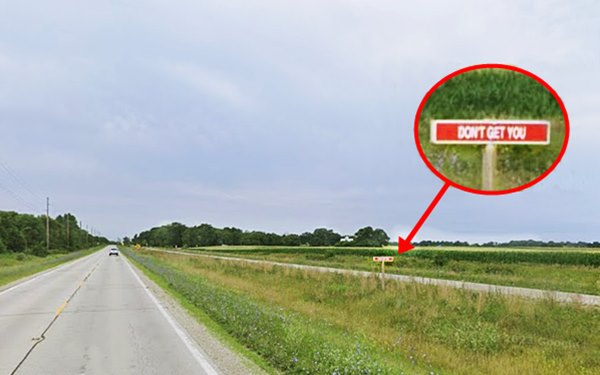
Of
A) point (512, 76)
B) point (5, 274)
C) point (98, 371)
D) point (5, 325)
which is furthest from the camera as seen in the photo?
point (5, 274)

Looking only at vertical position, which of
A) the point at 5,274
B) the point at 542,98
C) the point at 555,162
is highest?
the point at 542,98

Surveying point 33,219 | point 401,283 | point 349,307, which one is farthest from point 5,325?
point 33,219

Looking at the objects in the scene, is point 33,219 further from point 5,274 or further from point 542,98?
point 542,98

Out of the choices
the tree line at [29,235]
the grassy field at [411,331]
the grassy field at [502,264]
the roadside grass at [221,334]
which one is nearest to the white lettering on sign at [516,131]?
the grassy field at [411,331]

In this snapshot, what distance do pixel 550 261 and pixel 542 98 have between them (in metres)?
40.0

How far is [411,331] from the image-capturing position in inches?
572

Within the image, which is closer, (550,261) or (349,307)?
(349,307)

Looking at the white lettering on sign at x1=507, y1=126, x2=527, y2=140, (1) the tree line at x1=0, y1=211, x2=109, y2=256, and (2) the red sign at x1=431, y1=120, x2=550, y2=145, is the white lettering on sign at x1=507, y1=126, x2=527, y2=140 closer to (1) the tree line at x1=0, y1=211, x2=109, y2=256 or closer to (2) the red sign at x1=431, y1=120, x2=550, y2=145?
(2) the red sign at x1=431, y1=120, x2=550, y2=145

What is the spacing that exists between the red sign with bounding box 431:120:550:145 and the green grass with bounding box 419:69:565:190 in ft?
0.13

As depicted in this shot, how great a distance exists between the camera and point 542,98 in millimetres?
3553

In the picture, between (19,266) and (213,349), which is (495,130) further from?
(19,266)

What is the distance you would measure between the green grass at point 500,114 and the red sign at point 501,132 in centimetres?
4

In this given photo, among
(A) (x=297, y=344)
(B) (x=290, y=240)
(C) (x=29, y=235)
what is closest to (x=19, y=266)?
(A) (x=297, y=344)

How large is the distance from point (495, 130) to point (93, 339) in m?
11.0
